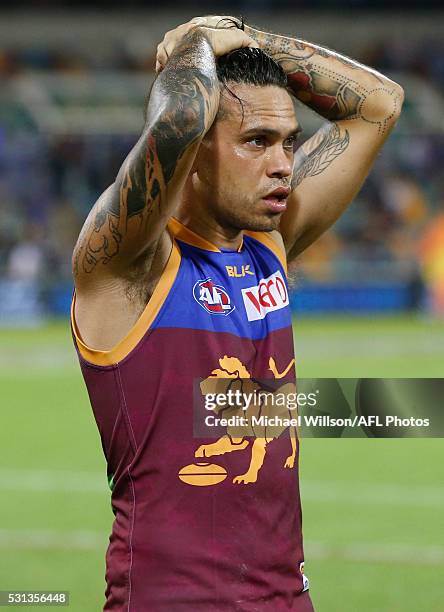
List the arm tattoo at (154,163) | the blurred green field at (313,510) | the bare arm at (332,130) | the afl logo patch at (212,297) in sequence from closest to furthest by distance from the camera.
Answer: the arm tattoo at (154,163) < the afl logo patch at (212,297) < the bare arm at (332,130) < the blurred green field at (313,510)

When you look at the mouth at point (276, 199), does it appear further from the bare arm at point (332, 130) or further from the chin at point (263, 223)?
the bare arm at point (332, 130)

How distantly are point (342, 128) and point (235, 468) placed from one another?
4.80 ft

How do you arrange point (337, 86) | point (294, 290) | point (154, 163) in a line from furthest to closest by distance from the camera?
point (294, 290), point (337, 86), point (154, 163)

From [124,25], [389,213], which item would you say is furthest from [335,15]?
[389,213]

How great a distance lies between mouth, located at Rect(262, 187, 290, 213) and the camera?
3566 mm

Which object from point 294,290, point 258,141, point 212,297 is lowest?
point 212,297

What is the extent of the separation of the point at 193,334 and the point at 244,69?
82 centimetres

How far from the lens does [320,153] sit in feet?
14.2


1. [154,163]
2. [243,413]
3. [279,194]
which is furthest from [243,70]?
[243,413]

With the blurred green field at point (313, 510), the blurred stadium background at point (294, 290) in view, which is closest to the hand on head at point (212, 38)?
the blurred stadium background at point (294, 290)

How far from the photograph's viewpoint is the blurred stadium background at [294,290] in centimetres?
804

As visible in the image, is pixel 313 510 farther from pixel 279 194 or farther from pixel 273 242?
pixel 279 194

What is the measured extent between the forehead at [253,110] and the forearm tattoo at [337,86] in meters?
0.59

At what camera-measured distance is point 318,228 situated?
4266mm
